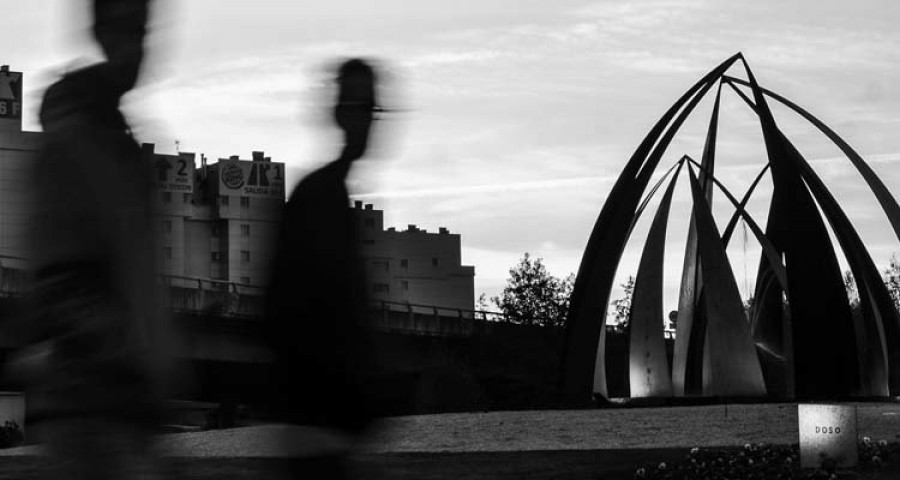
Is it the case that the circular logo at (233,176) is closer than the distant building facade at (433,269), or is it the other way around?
the circular logo at (233,176)

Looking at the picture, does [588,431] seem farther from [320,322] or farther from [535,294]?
[535,294]

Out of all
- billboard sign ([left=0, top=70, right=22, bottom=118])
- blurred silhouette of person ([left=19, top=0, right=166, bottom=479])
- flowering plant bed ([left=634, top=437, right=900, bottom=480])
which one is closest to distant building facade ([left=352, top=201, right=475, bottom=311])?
billboard sign ([left=0, top=70, right=22, bottom=118])

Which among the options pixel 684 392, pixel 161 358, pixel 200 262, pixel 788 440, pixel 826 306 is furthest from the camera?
pixel 200 262

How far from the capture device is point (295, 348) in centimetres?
377

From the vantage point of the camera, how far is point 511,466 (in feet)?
53.4

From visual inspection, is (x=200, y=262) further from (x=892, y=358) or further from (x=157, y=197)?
(x=157, y=197)

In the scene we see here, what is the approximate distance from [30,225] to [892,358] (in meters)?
31.7

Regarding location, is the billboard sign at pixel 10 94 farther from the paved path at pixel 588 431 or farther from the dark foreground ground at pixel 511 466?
the dark foreground ground at pixel 511 466

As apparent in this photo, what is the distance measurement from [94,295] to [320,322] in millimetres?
1094

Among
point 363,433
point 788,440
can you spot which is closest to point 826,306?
point 788,440

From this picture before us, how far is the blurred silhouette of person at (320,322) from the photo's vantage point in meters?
3.74

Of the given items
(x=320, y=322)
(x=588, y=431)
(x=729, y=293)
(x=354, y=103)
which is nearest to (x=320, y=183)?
(x=354, y=103)

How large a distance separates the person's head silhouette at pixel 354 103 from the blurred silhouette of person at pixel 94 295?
1222 millimetres

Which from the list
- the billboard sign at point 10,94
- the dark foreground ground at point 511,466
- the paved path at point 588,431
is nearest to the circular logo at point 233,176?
the billboard sign at point 10,94
